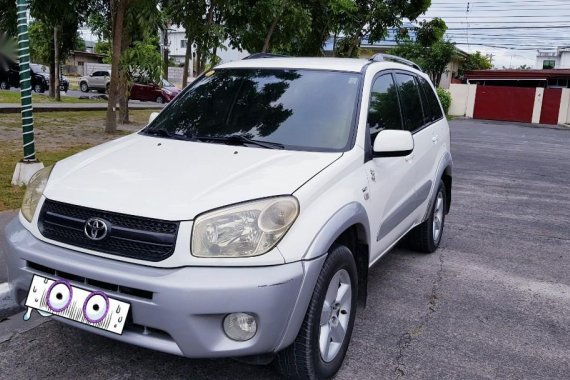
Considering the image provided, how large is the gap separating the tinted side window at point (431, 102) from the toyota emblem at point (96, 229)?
337 centimetres

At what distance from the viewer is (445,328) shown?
149 inches

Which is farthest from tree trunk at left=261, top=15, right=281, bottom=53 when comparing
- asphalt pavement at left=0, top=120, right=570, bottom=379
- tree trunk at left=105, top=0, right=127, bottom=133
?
asphalt pavement at left=0, top=120, right=570, bottom=379

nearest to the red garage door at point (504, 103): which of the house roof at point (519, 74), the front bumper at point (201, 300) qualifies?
the house roof at point (519, 74)

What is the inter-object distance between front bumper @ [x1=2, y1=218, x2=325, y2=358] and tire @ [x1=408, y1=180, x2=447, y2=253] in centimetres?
278

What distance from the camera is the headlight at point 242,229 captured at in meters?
2.55

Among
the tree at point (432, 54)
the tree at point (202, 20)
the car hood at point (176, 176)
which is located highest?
the tree at point (432, 54)

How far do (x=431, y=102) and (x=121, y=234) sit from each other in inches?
143

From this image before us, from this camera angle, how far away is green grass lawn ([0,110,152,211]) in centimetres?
664

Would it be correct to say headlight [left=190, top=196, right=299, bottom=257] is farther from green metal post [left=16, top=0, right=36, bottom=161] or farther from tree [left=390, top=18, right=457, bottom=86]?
tree [left=390, top=18, right=457, bottom=86]

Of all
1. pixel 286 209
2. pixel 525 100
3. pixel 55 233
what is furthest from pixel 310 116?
pixel 525 100

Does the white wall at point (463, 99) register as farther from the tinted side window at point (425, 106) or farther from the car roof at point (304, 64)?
the car roof at point (304, 64)

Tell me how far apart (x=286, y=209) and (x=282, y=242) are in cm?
17

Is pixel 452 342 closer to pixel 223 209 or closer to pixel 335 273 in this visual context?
pixel 335 273

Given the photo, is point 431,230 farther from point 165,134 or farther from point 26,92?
point 26,92
